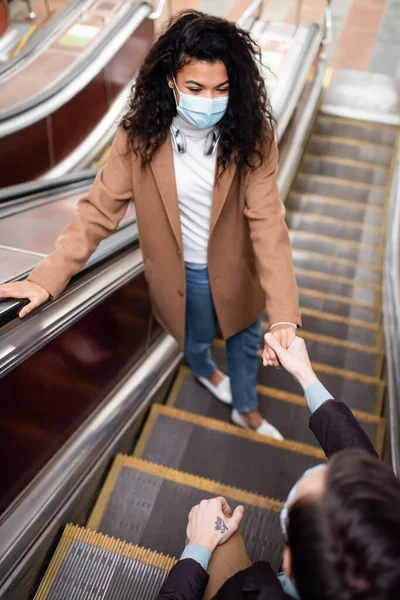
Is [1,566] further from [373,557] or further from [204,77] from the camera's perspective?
[204,77]

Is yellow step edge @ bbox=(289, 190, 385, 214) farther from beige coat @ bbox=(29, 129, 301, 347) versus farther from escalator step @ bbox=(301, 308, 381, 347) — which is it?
beige coat @ bbox=(29, 129, 301, 347)

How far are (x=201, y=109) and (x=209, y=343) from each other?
116 cm

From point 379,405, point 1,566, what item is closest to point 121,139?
point 1,566

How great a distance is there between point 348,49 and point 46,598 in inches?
289

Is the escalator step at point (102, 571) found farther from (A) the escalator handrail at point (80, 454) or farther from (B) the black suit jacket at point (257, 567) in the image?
(B) the black suit jacket at point (257, 567)

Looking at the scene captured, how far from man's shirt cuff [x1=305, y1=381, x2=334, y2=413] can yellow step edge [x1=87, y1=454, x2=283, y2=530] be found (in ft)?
2.82

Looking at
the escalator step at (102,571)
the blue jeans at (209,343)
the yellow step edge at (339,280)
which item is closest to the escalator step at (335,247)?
the yellow step edge at (339,280)

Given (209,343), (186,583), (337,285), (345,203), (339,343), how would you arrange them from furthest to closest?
1. (345,203)
2. (337,285)
3. (339,343)
4. (209,343)
5. (186,583)

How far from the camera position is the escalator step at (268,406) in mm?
2717

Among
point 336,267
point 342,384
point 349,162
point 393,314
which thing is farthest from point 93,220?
point 349,162

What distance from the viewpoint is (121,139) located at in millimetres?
1635

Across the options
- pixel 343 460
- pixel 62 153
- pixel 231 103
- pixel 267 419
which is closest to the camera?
pixel 343 460

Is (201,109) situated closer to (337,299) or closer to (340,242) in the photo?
(337,299)

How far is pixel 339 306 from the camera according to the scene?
377 cm
